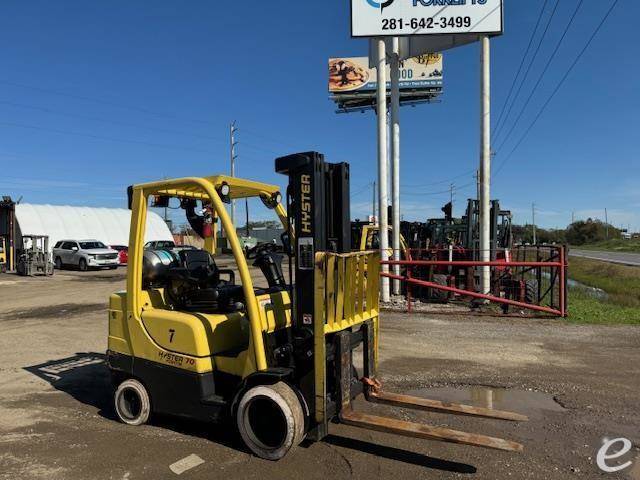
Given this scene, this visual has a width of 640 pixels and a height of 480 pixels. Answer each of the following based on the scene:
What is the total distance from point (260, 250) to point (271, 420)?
165cm

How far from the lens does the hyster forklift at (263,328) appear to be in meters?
4.16

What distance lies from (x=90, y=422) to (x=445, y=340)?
19.2 feet

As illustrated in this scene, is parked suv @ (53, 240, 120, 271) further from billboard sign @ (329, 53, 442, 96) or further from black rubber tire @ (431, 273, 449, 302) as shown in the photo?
billboard sign @ (329, 53, 442, 96)

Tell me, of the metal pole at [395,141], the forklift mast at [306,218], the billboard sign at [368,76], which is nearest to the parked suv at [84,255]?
the metal pole at [395,141]

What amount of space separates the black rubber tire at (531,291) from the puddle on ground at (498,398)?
22.9ft

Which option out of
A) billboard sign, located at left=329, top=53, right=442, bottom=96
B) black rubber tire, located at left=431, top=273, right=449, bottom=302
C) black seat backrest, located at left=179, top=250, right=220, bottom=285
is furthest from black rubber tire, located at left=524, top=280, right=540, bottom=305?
billboard sign, located at left=329, top=53, right=442, bottom=96

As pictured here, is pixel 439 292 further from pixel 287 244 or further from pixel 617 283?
pixel 617 283

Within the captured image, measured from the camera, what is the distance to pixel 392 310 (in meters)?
12.3

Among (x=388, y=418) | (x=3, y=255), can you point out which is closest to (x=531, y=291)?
(x=388, y=418)

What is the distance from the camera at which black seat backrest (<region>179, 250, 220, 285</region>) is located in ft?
16.8

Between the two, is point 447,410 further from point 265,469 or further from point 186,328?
point 186,328

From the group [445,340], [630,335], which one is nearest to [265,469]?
[445,340]

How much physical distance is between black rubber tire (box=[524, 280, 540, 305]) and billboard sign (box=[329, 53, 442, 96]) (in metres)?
45.5

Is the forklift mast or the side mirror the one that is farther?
the side mirror
